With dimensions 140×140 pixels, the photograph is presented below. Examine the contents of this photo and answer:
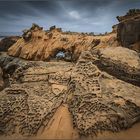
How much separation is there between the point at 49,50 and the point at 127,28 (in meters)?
4.10

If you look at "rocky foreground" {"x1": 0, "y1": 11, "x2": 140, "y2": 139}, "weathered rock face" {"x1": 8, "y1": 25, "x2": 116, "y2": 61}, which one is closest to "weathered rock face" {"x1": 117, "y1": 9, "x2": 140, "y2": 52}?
"weathered rock face" {"x1": 8, "y1": 25, "x2": 116, "y2": 61}

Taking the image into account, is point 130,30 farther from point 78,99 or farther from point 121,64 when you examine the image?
point 78,99

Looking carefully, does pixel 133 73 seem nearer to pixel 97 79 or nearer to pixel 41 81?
pixel 97 79

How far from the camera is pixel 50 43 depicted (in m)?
11.0

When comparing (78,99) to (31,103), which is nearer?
(78,99)

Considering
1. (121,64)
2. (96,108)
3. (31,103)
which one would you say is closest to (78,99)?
(96,108)

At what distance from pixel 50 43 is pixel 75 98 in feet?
26.1

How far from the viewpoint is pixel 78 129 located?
9.46 ft

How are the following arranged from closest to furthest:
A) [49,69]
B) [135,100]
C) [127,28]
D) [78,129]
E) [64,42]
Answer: [78,129] < [135,100] < [49,69] < [127,28] < [64,42]

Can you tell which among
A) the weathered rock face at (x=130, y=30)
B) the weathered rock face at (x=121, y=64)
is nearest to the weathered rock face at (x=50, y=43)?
the weathered rock face at (x=130, y=30)

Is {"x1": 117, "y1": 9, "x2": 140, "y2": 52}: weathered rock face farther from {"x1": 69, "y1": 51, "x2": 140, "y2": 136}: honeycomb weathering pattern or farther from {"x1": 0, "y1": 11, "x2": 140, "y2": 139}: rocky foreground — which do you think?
{"x1": 69, "y1": 51, "x2": 140, "y2": 136}: honeycomb weathering pattern

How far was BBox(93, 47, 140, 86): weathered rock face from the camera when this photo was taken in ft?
11.8

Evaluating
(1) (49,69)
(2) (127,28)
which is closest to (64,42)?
(2) (127,28)

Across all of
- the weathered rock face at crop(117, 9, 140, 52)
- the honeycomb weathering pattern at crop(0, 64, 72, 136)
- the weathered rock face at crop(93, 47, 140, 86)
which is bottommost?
the honeycomb weathering pattern at crop(0, 64, 72, 136)
